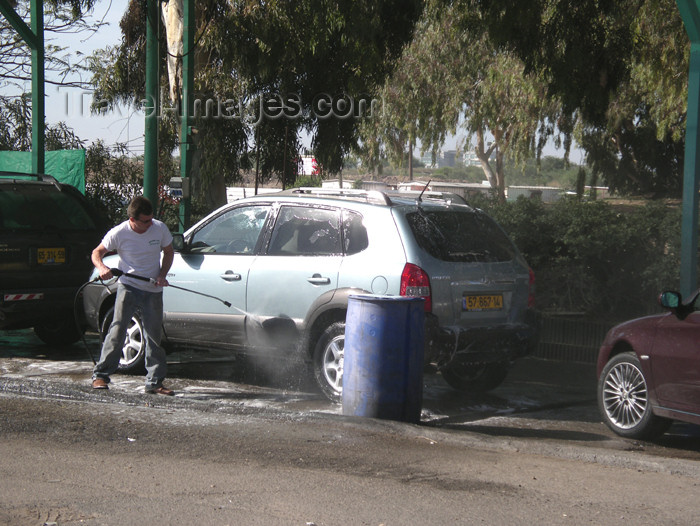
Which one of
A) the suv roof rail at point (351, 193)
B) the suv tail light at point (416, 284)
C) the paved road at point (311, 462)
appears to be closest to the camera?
the paved road at point (311, 462)

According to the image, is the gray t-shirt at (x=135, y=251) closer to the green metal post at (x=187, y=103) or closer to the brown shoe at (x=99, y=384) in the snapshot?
the brown shoe at (x=99, y=384)

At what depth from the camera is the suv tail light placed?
24.3 ft

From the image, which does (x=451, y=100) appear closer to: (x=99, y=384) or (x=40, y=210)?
(x=40, y=210)

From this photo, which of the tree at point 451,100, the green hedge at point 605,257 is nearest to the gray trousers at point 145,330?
the green hedge at point 605,257

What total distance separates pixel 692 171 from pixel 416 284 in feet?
10.7

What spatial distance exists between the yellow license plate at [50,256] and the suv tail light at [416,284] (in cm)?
447

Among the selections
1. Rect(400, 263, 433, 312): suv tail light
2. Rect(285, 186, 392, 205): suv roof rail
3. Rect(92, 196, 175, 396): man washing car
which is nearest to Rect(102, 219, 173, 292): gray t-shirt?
Rect(92, 196, 175, 396): man washing car

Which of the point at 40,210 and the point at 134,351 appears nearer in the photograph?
the point at 134,351

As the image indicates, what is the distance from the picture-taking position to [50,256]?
10.1m

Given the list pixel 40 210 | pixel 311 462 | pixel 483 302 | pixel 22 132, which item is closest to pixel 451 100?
pixel 22 132

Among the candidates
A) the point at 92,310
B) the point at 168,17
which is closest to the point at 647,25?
the point at 168,17

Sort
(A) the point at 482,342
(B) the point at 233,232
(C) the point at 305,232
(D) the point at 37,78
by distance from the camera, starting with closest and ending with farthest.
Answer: (A) the point at 482,342, (C) the point at 305,232, (B) the point at 233,232, (D) the point at 37,78

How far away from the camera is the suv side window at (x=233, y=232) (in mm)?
8672

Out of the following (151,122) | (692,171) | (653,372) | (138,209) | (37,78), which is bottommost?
(653,372)
